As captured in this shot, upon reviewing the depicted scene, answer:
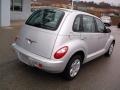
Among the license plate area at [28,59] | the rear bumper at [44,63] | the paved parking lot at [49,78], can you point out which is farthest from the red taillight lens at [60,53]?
the paved parking lot at [49,78]

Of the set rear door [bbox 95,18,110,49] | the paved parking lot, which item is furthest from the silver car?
rear door [bbox 95,18,110,49]

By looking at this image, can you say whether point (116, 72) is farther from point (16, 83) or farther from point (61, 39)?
point (16, 83)

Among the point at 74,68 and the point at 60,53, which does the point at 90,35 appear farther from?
the point at 60,53

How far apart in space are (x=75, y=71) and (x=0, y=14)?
8360mm

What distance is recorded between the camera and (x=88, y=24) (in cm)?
537

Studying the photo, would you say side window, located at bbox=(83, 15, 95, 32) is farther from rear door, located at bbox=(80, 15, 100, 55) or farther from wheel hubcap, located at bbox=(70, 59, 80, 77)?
wheel hubcap, located at bbox=(70, 59, 80, 77)

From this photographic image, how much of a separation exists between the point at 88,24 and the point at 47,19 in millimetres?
1337

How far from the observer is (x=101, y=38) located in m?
6.07

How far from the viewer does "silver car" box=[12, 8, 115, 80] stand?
4.20 m

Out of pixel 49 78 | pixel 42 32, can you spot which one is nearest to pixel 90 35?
pixel 42 32

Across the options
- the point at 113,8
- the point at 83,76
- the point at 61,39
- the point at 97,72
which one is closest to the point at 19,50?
the point at 61,39

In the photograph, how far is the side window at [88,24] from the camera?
5164mm

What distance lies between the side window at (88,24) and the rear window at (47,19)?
2.85 feet

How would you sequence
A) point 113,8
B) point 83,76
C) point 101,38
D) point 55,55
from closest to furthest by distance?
point 55,55
point 83,76
point 101,38
point 113,8
